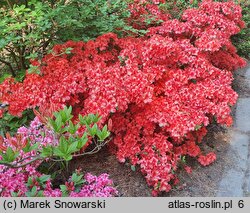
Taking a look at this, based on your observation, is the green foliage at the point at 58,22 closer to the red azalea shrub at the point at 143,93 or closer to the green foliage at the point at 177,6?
the red azalea shrub at the point at 143,93

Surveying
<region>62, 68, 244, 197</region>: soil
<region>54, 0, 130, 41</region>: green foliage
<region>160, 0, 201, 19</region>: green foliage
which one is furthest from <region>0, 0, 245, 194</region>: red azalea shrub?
<region>160, 0, 201, 19</region>: green foliage

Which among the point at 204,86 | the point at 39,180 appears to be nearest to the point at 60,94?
the point at 39,180

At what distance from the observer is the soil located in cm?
297

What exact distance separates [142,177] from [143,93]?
0.69 meters

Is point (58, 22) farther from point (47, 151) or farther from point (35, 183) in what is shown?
point (47, 151)

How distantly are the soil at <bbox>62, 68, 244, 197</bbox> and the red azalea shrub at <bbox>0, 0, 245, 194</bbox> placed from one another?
0.29 feet

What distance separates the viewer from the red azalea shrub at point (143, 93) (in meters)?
2.92

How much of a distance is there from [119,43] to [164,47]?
514 mm

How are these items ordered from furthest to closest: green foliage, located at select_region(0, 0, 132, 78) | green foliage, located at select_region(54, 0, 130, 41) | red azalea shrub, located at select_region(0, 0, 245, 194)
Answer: green foliage, located at select_region(54, 0, 130, 41) < green foliage, located at select_region(0, 0, 132, 78) < red azalea shrub, located at select_region(0, 0, 245, 194)

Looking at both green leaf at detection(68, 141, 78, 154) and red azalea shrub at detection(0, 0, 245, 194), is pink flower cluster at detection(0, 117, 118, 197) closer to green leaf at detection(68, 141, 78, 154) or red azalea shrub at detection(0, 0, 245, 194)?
red azalea shrub at detection(0, 0, 245, 194)

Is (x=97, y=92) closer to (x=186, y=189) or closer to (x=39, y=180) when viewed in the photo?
(x=39, y=180)

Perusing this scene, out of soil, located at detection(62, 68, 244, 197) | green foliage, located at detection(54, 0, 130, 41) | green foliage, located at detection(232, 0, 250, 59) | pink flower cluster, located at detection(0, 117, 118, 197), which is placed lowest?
green foliage, located at detection(232, 0, 250, 59)

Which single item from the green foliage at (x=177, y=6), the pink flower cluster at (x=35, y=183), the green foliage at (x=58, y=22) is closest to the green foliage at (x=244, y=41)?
the green foliage at (x=177, y=6)

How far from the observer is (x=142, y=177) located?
3.06m
